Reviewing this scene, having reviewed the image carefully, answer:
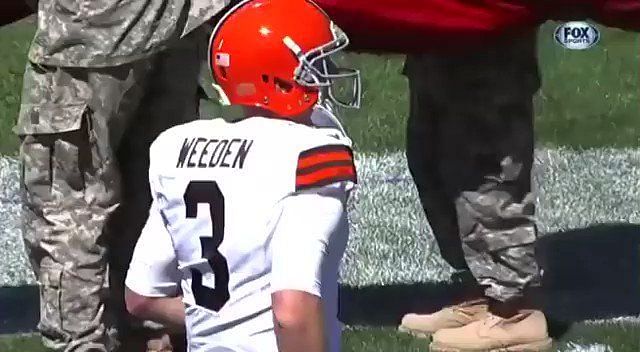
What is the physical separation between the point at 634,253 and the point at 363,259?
1.15 meters

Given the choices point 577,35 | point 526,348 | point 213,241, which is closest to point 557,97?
point 577,35

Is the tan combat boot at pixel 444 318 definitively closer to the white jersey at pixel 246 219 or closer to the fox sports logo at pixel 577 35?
the white jersey at pixel 246 219

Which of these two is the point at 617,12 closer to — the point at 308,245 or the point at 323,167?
the point at 323,167

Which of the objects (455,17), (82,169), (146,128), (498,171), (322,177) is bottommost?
(498,171)

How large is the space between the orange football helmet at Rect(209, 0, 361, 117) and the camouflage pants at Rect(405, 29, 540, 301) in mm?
2059

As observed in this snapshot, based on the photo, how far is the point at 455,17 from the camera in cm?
527

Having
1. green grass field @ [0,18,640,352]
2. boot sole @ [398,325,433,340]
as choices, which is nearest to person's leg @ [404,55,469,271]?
boot sole @ [398,325,433,340]

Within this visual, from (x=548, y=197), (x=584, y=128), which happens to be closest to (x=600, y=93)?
(x=584, y=128)

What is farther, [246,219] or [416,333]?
[416,333]

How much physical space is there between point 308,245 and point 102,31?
6.08ft

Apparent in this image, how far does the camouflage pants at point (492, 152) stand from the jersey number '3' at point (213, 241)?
7.31 feet

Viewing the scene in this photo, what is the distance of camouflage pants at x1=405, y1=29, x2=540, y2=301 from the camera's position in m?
5.27

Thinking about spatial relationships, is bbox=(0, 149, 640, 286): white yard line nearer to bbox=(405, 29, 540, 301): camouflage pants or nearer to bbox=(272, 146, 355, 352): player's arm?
bbox=(405, 29, 540, 301): camouflage pants

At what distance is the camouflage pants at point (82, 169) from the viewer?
4684mm
